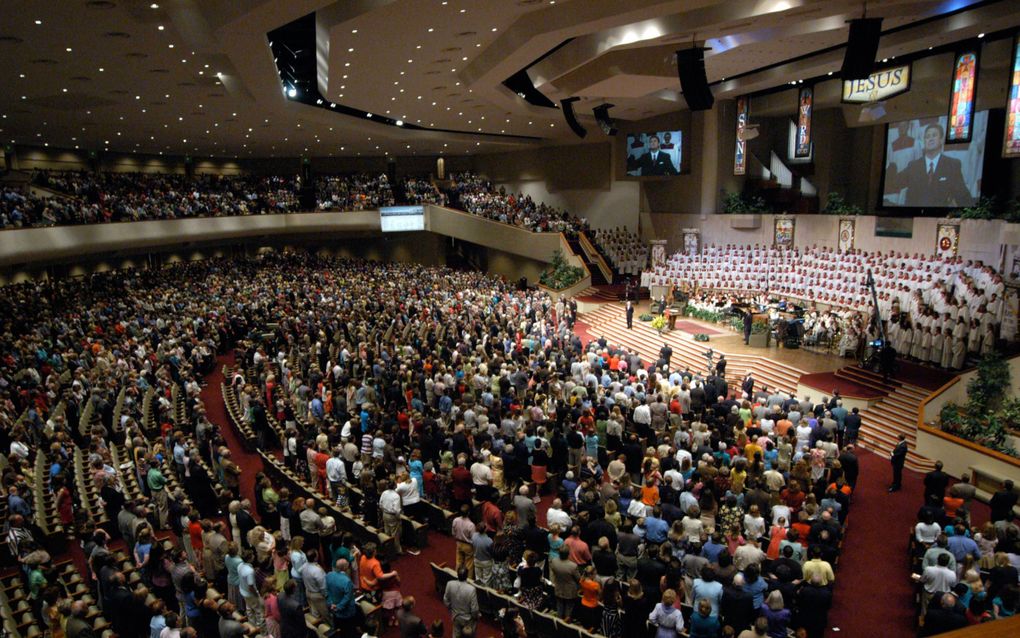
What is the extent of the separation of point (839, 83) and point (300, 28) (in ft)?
54.4

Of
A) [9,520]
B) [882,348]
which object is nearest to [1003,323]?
[882,348]

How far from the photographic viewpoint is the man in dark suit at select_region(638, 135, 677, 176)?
27.5m

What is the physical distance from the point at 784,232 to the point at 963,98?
29.3 ft

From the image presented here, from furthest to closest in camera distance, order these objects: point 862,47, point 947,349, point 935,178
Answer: point 935,178 < point 947,349 < point 862,47

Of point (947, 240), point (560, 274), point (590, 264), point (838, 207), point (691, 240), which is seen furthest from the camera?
point (590, 264)

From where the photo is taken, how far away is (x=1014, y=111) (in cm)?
1357

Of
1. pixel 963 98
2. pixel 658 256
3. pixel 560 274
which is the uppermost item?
pixel 963 98

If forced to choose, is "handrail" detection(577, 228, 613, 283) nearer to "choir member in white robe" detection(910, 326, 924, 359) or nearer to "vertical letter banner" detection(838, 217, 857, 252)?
"vertical letter banner" detection(838, 217, 857, 252)

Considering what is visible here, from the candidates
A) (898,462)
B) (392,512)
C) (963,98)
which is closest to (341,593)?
(392,512)

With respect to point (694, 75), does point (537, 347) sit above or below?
below

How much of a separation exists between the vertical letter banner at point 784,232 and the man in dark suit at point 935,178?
368 cm

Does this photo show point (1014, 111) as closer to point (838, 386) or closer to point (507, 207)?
point (838, 386)

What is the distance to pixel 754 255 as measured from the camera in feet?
77.8

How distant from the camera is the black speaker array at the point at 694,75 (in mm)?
13211
